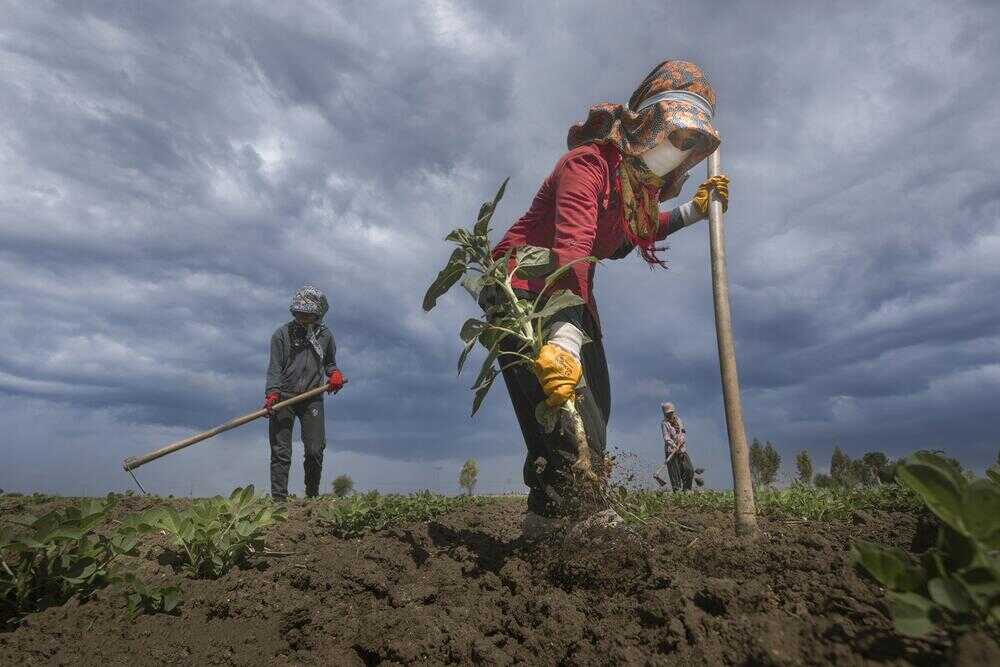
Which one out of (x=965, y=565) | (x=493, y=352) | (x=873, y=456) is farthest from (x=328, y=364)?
(x=965, y=565)

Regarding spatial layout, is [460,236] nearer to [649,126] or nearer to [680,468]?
[649,126]

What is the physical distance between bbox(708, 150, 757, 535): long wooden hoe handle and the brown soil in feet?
0.40

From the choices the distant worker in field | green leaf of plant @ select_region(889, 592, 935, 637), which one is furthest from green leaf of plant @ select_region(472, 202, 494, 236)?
the distant worker in field

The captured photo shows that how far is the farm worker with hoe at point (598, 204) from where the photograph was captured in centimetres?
Result: 268

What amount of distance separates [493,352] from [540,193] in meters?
1.18

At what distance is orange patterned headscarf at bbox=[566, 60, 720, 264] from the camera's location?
303cm

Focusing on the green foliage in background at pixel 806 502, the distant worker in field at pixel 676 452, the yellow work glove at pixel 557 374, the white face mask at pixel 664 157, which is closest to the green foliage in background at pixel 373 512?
the green foliage in background at pixel 806 502

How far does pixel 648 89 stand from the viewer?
3258 mm

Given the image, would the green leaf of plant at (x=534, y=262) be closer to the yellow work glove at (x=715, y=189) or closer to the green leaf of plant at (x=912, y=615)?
the yellow work glove at (x=715, y=189)

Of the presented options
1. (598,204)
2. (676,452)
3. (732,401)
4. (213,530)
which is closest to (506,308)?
(598,204)

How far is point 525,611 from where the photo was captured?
184 centimetres

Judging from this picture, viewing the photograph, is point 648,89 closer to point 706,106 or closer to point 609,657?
point 706,106

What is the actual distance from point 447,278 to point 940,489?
1.97 m

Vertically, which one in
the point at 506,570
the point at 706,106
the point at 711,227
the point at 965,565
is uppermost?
the point at 706,106
